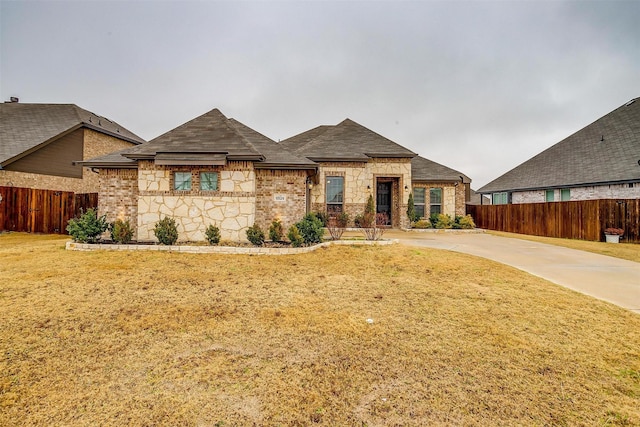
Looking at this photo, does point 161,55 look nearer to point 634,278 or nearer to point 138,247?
point 138,247

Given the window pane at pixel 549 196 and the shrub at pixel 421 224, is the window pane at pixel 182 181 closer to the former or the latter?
the shrub at pixel 421 224

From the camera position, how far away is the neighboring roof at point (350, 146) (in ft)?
52.3

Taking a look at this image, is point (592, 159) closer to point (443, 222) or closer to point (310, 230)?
point (443, 222)

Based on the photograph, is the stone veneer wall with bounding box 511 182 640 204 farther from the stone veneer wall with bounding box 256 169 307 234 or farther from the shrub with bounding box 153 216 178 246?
the shrub with bounding box 153 216 178 246

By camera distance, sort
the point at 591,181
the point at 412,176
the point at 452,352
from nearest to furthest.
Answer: the point at 452,352 < the point at 591,181 < the point at 412,176

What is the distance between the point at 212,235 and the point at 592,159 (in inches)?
863

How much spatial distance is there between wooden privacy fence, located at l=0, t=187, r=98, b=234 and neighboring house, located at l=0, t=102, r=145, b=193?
7.69 feet

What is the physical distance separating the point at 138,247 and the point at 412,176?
14956mm

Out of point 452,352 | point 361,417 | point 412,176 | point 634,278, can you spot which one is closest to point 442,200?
point 412,176

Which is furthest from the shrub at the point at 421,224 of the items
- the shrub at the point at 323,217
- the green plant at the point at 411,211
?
the shrub at the point at 323,217

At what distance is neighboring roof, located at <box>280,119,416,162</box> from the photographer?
628 inches

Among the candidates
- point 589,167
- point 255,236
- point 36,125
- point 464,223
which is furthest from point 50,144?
point 589,167

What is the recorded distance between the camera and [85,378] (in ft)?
9.11

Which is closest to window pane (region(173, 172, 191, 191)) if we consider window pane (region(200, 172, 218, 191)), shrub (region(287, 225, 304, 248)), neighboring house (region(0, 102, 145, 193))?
window pane (region(200, 172, 218, 191))
